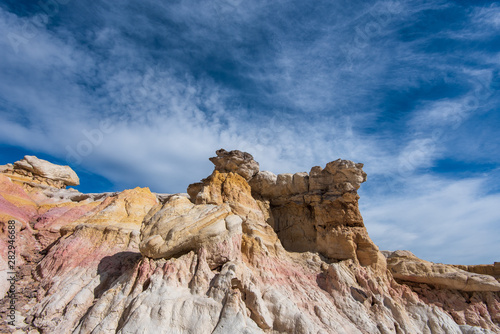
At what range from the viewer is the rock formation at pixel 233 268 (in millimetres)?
11062

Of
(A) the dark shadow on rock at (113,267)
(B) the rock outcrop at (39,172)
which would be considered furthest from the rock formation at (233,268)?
(B) the rock outcrop at (39,172)

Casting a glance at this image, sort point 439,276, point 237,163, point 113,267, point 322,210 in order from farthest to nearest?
point 237,163, point 322,210, point 439,276, point 113,267

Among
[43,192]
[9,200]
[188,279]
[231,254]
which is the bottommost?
[188,279]

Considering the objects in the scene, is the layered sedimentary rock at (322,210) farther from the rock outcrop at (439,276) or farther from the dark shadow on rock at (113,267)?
the dark shadow on rock at (113,267)

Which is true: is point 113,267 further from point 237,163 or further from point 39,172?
point 39,172

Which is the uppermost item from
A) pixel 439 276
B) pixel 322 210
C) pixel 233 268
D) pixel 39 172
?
pixel 39 172

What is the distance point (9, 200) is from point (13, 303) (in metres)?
9.93

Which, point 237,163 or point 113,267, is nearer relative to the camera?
point 113,267

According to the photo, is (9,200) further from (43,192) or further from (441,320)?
(441,320)

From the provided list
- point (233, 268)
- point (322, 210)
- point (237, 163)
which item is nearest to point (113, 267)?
point (233, 268)

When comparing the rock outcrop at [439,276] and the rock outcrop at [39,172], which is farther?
the rock outcrop at [39,172]

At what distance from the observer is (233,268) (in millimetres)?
11977

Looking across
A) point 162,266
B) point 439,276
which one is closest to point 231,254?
point 162,266

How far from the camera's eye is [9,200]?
64.0 ft
